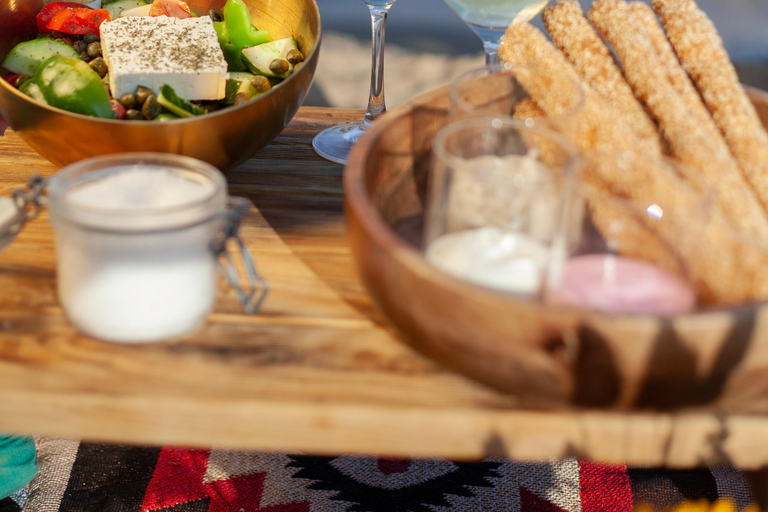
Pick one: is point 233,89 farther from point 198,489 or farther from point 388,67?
point 388,67

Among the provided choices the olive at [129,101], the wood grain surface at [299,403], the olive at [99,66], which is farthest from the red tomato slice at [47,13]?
the wood grain surface at [299,403]

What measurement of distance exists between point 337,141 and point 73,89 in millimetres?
315

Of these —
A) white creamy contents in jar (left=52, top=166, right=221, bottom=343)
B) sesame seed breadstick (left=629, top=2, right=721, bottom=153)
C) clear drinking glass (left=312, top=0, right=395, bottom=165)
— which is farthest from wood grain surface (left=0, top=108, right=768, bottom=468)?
clear drinking glass (left=312, top=0, right=395, bottom=165)

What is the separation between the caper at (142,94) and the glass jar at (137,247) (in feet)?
0.56

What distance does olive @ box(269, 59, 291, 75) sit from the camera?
2.37 ft

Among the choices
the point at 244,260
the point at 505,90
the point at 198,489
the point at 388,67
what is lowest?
the point at 198,489

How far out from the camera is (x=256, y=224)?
65cm

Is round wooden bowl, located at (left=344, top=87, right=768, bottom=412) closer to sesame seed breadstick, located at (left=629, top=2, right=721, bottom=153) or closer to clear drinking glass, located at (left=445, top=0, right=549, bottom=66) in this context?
sesame seed breadstick, located at (left=629, top=2, right=721, bottom=153)

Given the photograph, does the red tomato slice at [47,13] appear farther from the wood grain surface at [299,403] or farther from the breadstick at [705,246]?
the breadstick at [705,246]

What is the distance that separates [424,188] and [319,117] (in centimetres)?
38

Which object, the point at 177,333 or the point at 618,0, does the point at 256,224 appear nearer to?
the point at 177,333

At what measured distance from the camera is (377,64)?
853mm

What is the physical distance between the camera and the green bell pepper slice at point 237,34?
0.77m

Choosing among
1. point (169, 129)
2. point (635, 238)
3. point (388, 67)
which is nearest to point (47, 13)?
point (169, 129)
